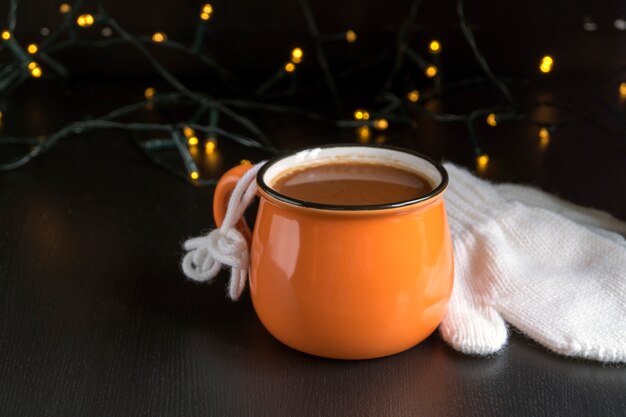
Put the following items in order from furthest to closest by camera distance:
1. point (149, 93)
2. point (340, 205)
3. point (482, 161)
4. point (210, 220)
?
1. point (149, 93)
2. point (482, 161)
3. point (210, 220)
4. point (340, 205)

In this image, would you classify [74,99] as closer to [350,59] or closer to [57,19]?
[57,19]

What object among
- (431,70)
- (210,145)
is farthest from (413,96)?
(210,145)

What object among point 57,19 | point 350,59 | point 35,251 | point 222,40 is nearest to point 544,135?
point 350,59

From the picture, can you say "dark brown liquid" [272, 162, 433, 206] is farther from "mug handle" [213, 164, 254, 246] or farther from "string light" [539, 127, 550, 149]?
"string light" [539, 127, 550, 149]

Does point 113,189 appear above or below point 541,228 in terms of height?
below

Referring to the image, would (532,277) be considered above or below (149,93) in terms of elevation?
above

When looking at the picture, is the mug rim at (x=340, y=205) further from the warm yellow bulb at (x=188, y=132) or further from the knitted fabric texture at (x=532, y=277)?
the warm yellow bulb at (x=188, y=132)

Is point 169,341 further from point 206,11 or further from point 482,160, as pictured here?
Answer: point 206,11
